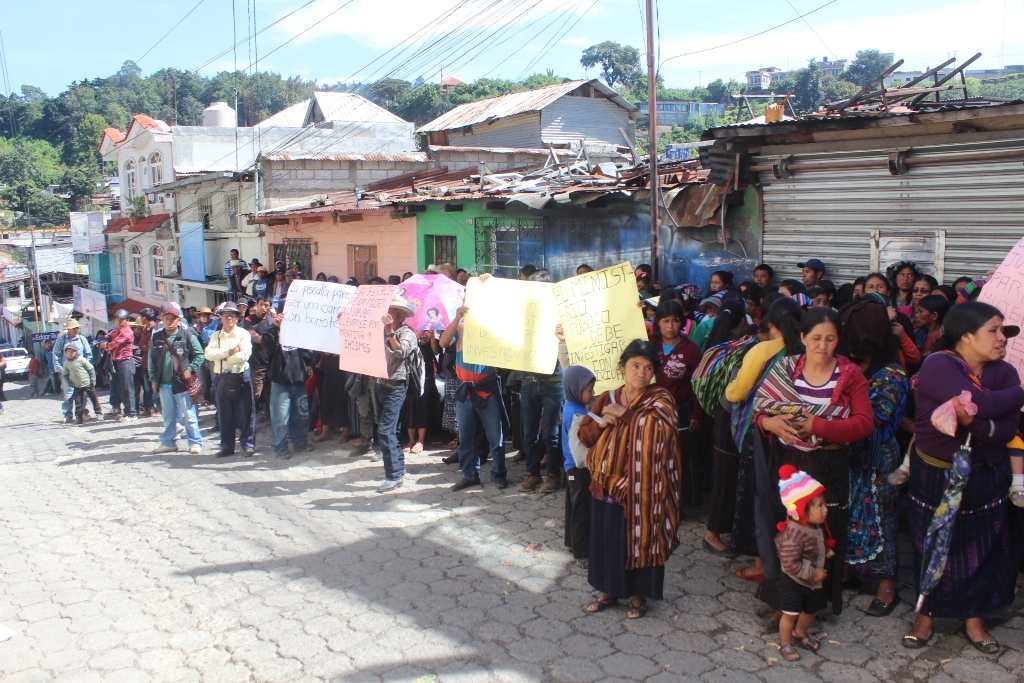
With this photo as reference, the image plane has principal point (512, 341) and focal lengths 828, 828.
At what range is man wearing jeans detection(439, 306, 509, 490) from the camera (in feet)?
23.8

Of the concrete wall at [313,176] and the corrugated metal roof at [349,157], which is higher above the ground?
the corrugated metal roof at [349,157]

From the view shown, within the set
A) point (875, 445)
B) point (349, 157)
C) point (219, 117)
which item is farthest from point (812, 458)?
point (219, 117)

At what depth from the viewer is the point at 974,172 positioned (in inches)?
301

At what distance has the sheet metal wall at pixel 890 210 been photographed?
7.54 meters

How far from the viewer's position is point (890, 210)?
8375mm

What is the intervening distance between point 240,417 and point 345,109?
2574cm

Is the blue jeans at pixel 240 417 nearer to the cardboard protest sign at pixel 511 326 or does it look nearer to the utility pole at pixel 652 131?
the cardboard protest sign at pixel 511 326

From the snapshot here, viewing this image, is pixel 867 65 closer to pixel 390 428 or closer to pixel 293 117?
pixel 293 117

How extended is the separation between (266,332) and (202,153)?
72.4 ft

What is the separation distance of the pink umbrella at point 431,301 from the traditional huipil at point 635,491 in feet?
12.8

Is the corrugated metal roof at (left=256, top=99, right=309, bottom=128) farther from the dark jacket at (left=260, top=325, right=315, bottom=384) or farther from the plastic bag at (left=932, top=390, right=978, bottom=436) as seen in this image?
the plastic bag at (left=932, top=390, right=978, bottom=436)

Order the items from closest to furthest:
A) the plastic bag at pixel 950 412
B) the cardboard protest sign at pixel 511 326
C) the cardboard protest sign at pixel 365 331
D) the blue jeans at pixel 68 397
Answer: the plastic bag at pixel 950 412
the cardboard protest sign at pixel 511 326
the cardboard protest sign at pixel 365 331
the blue jeans at pixel 68 397

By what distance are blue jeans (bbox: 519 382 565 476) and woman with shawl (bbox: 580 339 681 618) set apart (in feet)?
7.33

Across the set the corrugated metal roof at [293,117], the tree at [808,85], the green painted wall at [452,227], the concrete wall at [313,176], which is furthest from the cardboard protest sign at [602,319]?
the tree at [808,85]
